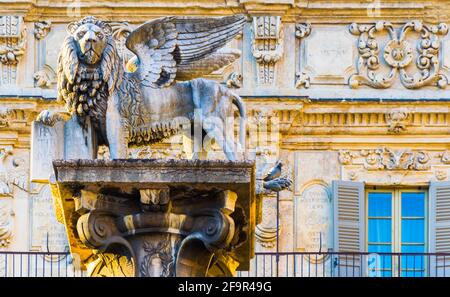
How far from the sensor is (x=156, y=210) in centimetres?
4609

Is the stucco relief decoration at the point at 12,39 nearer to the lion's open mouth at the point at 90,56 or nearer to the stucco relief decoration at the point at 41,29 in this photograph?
the stucco relief decoration at the point at 41,29

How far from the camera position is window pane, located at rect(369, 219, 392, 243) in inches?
2448

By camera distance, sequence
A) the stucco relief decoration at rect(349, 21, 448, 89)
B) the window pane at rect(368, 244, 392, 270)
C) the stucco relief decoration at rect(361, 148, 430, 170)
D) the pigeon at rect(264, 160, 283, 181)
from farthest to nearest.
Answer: the stucco relief decoration at rect(349, 21, 448, 89) → the stucco relief decoration at rect(361, 148, 430, 170) → the window pane at rect(368, 244, 392, 270) → the pigeon at rect(264, 160, 283, 181)

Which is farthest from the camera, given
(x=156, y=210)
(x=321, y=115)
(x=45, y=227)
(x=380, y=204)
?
(x=380, y=204)

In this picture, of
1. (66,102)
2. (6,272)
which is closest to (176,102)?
(66,102)

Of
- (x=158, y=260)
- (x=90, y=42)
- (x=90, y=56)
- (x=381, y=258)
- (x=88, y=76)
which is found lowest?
(x=381, y=258)

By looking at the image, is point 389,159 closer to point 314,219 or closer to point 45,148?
point 314,219

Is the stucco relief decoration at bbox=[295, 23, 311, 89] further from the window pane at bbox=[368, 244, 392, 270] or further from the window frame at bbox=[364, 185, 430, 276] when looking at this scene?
the window pane at bbox=[368, 244, 392, 270]

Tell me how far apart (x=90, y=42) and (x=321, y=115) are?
1574 cm

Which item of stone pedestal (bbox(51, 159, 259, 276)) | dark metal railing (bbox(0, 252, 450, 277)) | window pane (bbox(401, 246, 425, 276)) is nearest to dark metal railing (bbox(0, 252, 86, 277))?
dark metal railing (bbox(0, 252, 450, 277))

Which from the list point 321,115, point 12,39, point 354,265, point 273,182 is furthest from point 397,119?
point 273,182

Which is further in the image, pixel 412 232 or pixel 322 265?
pixel 412 232

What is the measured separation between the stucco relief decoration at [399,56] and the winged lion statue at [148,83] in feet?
47.7

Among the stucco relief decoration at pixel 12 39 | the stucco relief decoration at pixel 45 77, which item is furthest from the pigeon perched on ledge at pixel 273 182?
the stucco relief decoration at pixel 12 39
